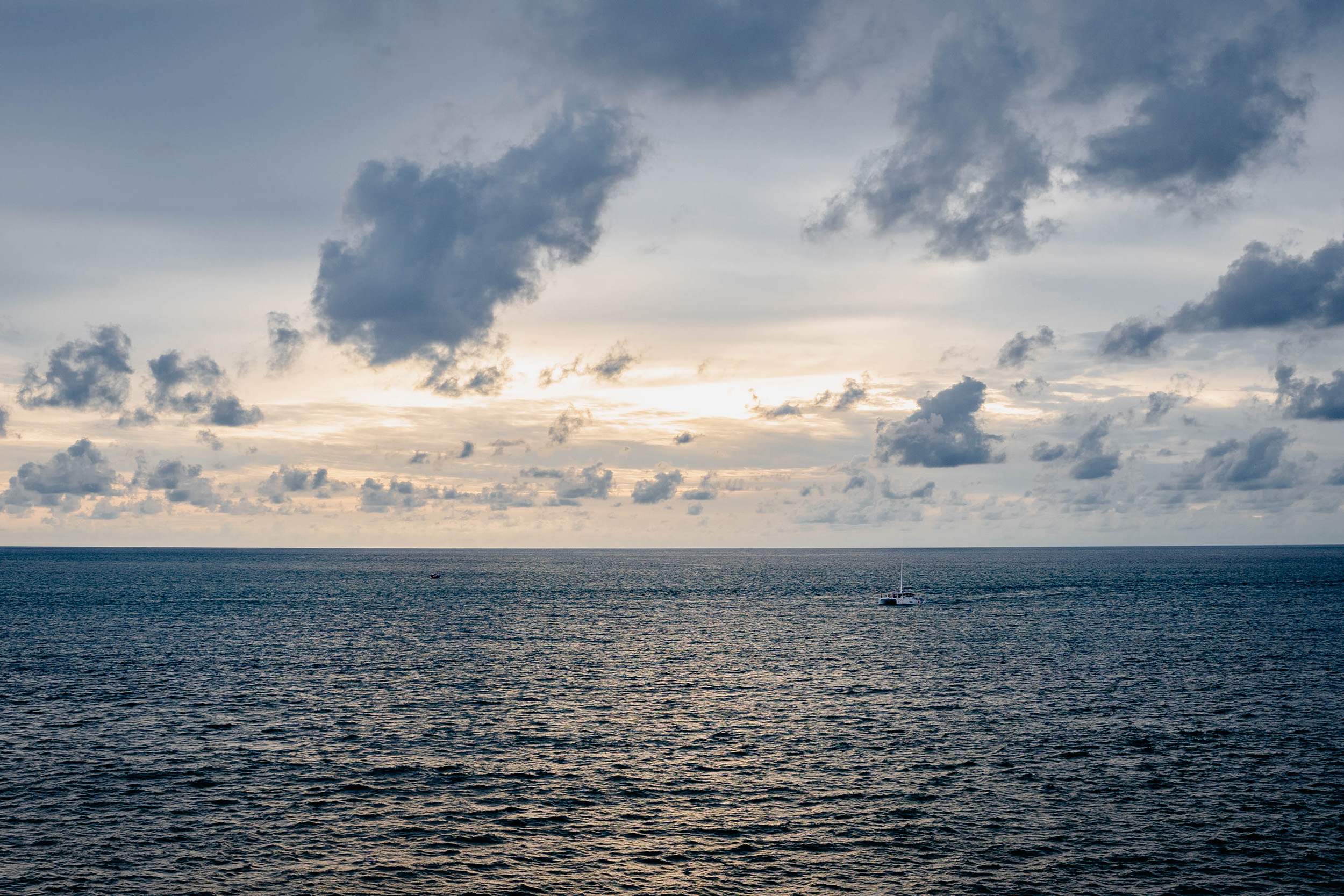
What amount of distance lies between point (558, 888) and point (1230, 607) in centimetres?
16631

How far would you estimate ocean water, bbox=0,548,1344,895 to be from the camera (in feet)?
134

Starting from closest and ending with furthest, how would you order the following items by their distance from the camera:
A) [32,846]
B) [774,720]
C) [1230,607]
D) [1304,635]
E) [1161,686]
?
[32,846]
[774,720]
[1161,686]
[1304,635]
[1230,607]

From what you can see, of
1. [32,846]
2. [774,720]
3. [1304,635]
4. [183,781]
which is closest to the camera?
[32,846]

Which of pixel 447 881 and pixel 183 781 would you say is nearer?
pixel 447 881

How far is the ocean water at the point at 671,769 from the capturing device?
40.8m

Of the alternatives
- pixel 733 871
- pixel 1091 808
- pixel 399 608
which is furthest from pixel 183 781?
pixel 399 608

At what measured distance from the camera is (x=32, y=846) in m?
42.4

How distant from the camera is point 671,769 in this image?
56312 millimetres

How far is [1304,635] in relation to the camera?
4719 inches

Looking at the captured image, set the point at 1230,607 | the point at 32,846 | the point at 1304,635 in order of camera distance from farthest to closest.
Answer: the point at 1230,607
the point at 1304,635
the point at 32,846

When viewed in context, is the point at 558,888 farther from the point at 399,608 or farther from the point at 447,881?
the point at 399,608

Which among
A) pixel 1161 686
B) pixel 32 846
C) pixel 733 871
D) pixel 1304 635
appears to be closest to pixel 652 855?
pixel 733 871

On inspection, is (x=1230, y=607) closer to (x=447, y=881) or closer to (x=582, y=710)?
(x=582, y=710)

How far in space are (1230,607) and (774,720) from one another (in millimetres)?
134662
